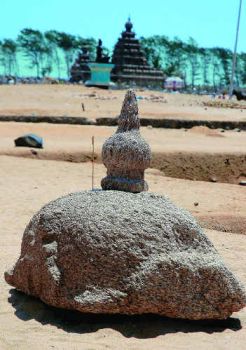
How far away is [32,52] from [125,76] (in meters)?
24.6

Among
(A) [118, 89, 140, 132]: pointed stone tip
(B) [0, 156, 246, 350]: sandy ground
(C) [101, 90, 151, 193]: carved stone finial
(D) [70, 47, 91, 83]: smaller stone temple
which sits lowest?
(D) [70, 47, 91, 83]: smaller stone temple

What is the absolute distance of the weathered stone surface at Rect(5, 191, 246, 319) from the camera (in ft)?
15.3

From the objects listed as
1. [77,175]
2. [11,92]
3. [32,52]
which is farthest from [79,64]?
[77,175]

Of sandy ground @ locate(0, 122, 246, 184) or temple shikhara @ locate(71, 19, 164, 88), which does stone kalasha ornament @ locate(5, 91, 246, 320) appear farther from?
temple shikhara @ locate(71, 19, 164, 88)

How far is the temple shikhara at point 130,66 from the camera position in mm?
63656

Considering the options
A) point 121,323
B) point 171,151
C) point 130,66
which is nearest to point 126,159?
point 121,323

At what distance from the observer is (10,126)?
19.7m

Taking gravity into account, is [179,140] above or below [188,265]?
below

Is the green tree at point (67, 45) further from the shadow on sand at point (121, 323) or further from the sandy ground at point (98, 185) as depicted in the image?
the shadow on sand at point (121, 323)

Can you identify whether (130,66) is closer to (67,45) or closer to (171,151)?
(67,45)

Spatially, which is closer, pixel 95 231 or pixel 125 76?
pixel 95 231

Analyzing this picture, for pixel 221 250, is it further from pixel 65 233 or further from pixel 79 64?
pixel 79 64

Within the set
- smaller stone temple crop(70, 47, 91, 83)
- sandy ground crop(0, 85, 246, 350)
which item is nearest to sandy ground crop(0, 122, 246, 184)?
sandy ground crop(0, 85, 246, 350)

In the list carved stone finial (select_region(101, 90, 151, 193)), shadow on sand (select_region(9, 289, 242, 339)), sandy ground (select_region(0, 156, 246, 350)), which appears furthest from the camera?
carved stone finial (select_region(101, 90, 151, 193))
